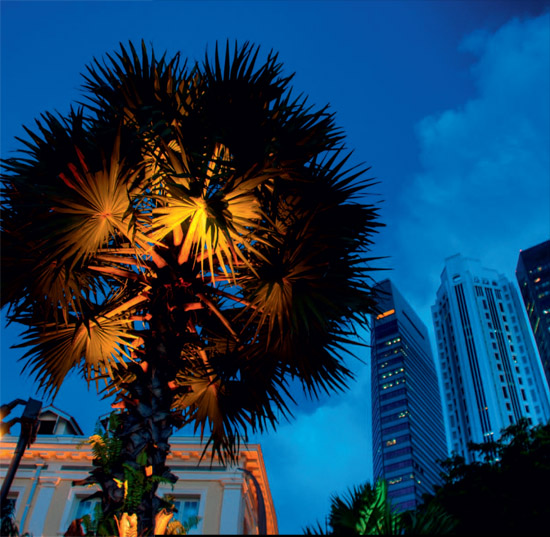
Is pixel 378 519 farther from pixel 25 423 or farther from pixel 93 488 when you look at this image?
pixel 93 488

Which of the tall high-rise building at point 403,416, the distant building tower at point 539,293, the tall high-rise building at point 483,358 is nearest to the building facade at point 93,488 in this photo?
the tall high-rise building at point 403,416

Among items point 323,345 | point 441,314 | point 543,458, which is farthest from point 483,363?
point 323,345

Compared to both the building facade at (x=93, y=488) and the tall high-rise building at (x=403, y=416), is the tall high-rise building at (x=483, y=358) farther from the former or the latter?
the building facade at (x=93, y=488)

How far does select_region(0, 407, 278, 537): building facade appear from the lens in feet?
56.9

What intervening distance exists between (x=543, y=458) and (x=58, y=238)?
1562 cm

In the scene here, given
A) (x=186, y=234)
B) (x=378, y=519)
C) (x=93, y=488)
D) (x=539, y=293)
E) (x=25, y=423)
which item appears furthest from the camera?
(x=539, y=293)

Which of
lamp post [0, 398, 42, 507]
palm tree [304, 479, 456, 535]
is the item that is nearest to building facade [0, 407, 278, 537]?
lamp post [0, 398, 42, 507]

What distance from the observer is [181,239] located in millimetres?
7113

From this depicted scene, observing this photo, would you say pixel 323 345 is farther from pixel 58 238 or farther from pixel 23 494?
pixel 23 494

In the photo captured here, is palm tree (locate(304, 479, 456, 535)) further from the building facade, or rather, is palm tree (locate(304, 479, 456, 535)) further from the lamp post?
the building facade

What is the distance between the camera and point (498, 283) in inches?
6713

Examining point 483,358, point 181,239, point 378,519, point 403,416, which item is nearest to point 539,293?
point 483,358

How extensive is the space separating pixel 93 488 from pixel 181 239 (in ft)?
49.9

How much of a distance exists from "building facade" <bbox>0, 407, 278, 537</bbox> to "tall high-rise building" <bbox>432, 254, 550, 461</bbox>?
132 m
